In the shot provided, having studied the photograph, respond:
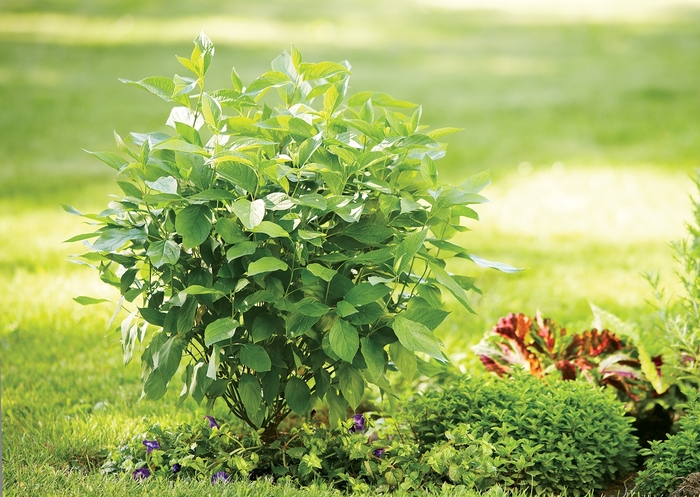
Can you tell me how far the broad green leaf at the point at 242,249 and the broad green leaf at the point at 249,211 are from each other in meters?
0.12

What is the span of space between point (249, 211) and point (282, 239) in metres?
0.31

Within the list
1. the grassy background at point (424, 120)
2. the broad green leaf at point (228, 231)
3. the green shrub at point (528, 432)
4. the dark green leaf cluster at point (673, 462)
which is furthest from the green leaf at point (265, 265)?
the dark green leaf cluster at point (673, 462)

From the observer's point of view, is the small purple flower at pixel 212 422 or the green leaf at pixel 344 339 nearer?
the green leaf at pixel 344 339

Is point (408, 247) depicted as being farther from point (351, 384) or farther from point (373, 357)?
point (351, 384)

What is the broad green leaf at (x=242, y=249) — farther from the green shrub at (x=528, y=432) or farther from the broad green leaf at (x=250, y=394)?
the green shrub at (x=528, y=432)

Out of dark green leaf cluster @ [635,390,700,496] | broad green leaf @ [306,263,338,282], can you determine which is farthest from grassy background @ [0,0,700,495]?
dark green leaf cluster @ [635,390,700,496]

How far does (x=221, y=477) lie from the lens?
2.66m

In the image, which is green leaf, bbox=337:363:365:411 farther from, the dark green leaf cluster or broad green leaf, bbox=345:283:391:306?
the dark green leaf cluster

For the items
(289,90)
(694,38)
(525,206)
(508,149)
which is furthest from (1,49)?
(289,90)

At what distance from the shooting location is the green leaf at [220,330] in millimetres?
2402

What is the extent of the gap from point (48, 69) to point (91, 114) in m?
3.33

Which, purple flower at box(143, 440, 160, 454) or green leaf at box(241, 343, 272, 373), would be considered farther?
purple flower at box(143, 440, 160, 454)

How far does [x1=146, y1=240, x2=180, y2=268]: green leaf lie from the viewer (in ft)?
7.91

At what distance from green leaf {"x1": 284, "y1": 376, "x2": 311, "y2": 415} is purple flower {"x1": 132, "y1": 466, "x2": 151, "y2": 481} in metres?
0.56
